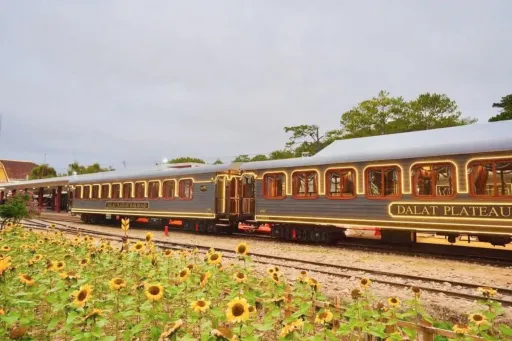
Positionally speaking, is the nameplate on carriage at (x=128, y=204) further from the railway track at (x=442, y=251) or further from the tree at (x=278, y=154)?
the tree at (x=278, y=154)

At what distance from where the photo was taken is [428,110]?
3803 cm

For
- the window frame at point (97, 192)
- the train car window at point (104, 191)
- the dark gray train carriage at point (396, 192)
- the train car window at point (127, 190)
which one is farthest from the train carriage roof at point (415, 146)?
the window frame at point (97, 192)

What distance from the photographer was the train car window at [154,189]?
19922 millimetres

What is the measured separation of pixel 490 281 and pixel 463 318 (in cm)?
278

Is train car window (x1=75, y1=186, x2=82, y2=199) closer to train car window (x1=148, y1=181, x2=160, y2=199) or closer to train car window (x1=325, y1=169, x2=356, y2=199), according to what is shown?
train car window (x1=148, y1=181, x2=160, y2=199)

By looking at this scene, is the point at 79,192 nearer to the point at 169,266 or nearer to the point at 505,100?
the point at 169,266

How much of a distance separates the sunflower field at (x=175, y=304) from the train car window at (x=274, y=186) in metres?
8.29

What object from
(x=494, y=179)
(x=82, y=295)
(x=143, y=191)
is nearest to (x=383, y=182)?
(x=494, y=179)

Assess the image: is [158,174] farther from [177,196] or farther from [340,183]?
[340,183]

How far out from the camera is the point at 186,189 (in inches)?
730

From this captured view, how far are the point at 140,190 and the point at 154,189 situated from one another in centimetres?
138

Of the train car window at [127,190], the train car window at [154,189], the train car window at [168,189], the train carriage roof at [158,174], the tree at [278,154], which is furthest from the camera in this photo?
the tree at [278,154]

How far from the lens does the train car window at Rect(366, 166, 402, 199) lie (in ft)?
38.6

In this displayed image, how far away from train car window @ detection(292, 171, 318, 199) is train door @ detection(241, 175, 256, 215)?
107 inches
